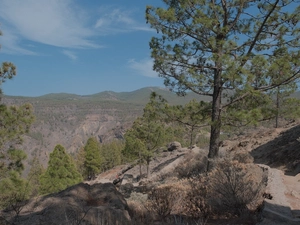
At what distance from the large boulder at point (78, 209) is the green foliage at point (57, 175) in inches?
951

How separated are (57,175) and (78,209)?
25.8 metres

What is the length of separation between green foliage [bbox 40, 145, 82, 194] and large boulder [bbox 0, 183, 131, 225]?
79.3 feet

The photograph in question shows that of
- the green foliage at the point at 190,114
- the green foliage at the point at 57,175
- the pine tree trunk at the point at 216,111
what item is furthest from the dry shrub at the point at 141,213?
the green foliage at the point at 57,175

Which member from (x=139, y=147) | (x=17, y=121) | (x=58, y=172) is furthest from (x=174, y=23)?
(x=58, y=172)

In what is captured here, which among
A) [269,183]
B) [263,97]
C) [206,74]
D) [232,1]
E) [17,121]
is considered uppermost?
[232,1]

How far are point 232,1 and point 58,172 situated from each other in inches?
994

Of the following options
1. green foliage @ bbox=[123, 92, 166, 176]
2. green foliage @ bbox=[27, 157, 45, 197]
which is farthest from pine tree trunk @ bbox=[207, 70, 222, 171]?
green foliage @ bbox=[123, 92, 166, 176]

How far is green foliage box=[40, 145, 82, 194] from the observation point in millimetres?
27875

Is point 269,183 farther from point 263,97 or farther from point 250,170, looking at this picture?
point 263,97

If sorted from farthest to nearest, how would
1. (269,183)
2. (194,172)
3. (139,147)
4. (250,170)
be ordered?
(139,147)
(194,172)
(250,170)
(269,183)

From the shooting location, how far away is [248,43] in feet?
28.1

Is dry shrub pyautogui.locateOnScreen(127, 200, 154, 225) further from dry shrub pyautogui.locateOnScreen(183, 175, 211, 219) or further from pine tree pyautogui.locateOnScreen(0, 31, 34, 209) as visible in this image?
pine tree pyautogui.locateOnScreen(0, 31, 34, 209)

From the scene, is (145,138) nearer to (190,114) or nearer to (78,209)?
(190,114)

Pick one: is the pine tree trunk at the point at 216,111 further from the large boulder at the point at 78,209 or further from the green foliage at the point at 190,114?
the large boulder at the point at 78,209
